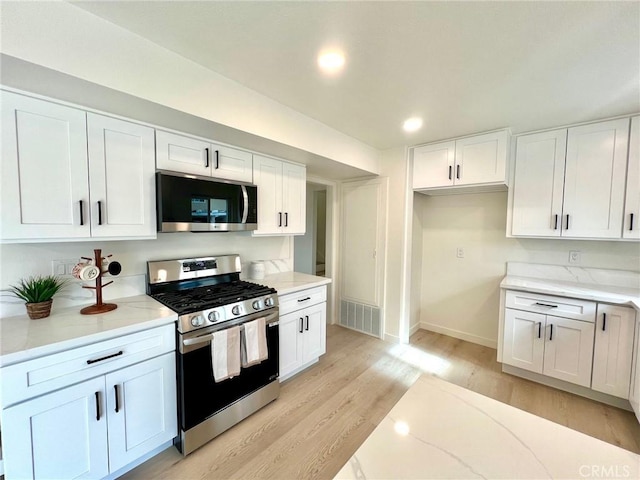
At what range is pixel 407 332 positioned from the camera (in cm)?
344

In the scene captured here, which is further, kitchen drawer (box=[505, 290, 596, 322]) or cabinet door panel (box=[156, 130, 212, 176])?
kitchen drawer (box=[505, 290, 596, 322])

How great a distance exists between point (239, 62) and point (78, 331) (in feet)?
5.81

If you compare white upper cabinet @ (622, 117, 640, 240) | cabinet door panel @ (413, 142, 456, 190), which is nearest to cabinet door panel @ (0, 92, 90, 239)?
cabinet door panel @ (413, 142, 456, 190)

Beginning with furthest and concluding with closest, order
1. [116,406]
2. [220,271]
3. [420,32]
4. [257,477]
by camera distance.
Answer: [220,271] < [257,477] < [116,406] < [420,32]

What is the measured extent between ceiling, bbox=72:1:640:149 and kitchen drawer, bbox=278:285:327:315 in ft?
5.41

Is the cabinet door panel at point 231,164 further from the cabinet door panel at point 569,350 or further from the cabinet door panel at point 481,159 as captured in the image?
the cabinet door panel at point 569,350

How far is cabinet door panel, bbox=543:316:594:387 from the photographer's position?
228 cm

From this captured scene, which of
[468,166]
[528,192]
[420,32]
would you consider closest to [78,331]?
[420,32]

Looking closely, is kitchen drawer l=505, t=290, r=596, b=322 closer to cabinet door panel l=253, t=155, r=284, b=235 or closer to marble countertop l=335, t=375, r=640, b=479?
marble countertop l=335, t=375, r=640, b=479

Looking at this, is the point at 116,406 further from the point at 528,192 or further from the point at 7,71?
the point at 528,192

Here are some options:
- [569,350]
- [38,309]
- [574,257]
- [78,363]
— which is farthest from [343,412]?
[574,257]

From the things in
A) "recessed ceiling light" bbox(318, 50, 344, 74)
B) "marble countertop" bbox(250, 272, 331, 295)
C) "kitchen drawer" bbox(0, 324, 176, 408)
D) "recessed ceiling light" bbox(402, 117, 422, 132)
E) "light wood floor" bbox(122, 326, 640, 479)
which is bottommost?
"light wood floor" bbox(122, 326, 640, 479)

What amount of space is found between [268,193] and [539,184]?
2.69 meters

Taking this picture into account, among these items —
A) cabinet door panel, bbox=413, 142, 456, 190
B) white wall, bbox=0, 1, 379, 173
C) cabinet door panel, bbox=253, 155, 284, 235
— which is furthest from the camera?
cabinet door panel, bbox=413, 142, 456, 190
